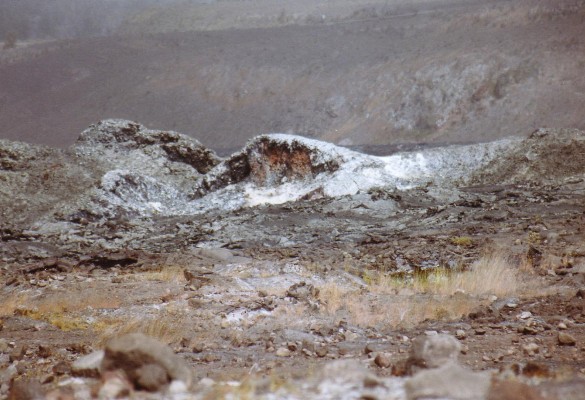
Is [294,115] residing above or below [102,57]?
below

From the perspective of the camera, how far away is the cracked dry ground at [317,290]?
14.9 feet

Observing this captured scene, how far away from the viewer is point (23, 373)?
167 inches

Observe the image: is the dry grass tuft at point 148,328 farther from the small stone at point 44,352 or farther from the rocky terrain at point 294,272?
the small stone at point 44,352

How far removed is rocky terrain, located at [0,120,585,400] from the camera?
8.98ft

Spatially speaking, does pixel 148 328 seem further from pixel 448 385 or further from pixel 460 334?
pixel 448 385

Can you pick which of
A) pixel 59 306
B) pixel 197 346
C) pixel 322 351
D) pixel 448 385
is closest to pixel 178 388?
pixel 448 385

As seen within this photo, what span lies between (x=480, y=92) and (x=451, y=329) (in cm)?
2355

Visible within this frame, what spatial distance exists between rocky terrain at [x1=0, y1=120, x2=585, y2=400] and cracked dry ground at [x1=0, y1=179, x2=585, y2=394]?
32mm

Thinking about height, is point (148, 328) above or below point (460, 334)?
below

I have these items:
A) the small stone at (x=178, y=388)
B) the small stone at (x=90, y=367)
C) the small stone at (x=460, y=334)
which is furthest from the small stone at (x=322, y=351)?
the small stone at (x=178, y=388)

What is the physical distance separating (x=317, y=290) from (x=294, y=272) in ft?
5.23

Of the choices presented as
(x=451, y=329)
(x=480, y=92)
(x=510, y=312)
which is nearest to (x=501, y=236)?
(x=510, y=312)

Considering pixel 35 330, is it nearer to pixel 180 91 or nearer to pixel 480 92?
pixel 480 92

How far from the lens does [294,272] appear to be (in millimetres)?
7984
